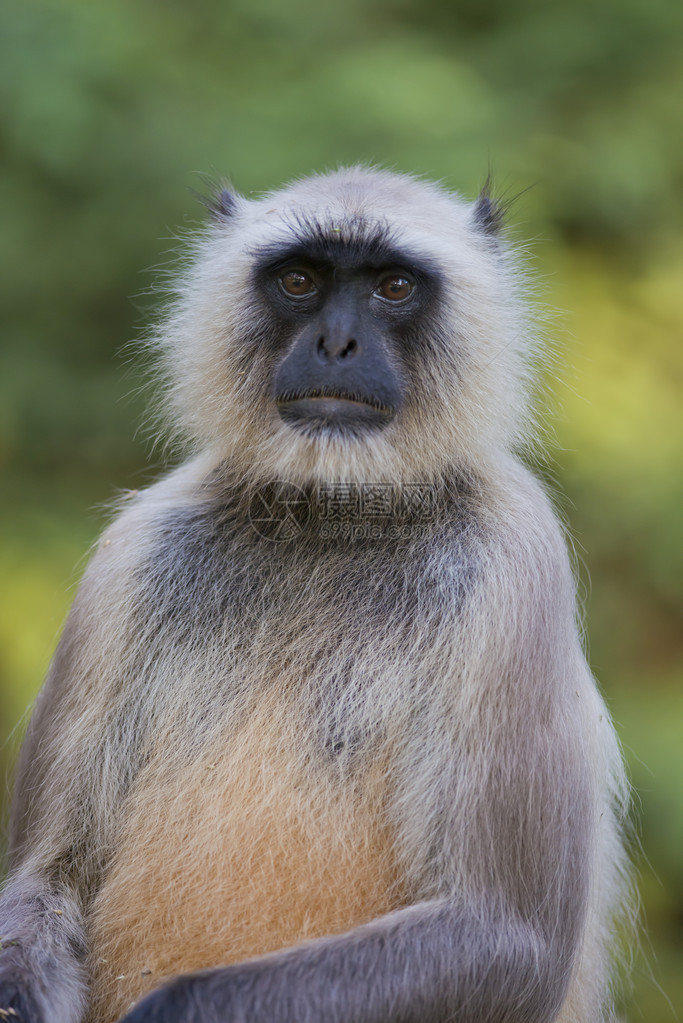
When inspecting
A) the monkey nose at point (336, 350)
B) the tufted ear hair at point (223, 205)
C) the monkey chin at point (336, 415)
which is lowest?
the monkey chin at point (336, 415)

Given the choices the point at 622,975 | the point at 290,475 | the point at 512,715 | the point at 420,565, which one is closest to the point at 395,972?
the point at 512,715

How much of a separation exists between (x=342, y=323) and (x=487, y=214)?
3.19 feet

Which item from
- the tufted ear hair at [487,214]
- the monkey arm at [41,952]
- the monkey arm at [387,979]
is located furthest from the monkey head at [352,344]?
the monkey arm at [41,952]

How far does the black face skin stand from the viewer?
2.79m

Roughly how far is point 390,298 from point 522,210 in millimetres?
2083

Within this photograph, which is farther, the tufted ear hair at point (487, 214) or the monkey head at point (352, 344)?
the tufted ear hair at point (487, 214)

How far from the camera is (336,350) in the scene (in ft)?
9.09

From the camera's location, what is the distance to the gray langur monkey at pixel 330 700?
2.59 m

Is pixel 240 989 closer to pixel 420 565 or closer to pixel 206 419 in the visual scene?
pixel 420 565

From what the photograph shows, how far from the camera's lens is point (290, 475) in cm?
289

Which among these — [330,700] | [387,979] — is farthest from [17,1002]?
[330,700]

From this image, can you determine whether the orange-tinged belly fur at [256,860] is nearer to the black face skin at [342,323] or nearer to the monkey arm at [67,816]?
the monkey arm at [67,816]

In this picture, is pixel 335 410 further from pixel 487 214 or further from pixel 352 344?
pixel 487 214

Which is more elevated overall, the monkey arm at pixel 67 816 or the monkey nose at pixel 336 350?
the monkey nose at pixel 336 350
